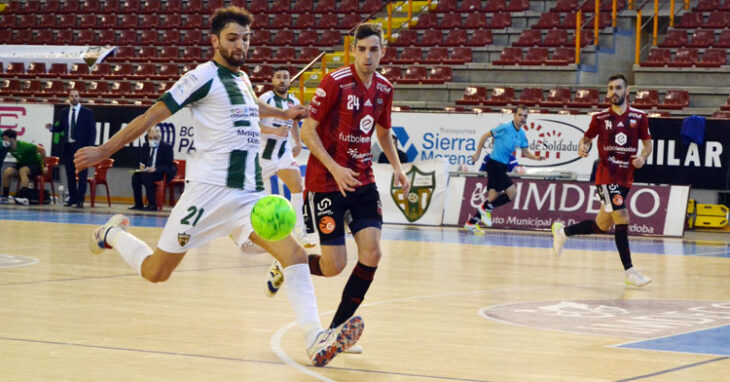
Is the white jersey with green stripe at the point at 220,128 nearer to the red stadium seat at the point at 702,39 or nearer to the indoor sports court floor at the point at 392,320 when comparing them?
the indoor sports court floor at the point at 392,320

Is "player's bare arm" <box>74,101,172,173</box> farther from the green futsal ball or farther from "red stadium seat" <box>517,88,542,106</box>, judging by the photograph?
"red stadium seat" <box>517,88,542,106</box>

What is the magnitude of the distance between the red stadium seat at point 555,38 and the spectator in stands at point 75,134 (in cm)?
1028

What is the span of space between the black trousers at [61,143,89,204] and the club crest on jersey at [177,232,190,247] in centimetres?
1625

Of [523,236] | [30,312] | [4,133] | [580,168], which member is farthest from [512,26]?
[30,312]

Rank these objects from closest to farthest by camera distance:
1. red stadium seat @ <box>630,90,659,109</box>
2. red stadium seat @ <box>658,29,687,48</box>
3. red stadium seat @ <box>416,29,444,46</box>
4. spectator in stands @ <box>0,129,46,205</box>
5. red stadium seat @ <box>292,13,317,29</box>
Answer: red stadium seat @ <box>630,90,659,109</box>
spectator in stands @ <box>0,129,46,205</box>
red stadium seat @ <box>658,29,687,48</box>
red stadium seat @ <box>416,29,444,46</box>
red stadium seat @ <box>292,13,317,29</box>

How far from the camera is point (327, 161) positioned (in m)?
6.33

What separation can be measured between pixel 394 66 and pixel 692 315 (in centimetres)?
1752

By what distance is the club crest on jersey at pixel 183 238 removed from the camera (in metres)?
5.95

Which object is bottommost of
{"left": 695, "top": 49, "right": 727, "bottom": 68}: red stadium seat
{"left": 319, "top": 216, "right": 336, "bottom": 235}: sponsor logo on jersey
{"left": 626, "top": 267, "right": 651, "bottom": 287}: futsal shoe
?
{"left": 626, "top": 267, "right": 651, "bottom": 287}: futsal shoe

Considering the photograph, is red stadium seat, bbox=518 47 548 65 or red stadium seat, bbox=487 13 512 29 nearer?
red stadium seat, bbox=518 47 548 65

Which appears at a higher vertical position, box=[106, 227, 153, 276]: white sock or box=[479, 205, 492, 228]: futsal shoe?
box=[106, 227, 153, 276]: white sock

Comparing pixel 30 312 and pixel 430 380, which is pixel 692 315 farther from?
pixel 30 312

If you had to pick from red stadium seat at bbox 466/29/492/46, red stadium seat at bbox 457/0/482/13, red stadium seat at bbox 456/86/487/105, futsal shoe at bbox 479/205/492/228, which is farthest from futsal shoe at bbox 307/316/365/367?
red stadium seat at bbox 457/0/482/13

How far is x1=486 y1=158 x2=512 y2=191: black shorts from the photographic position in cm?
1781
